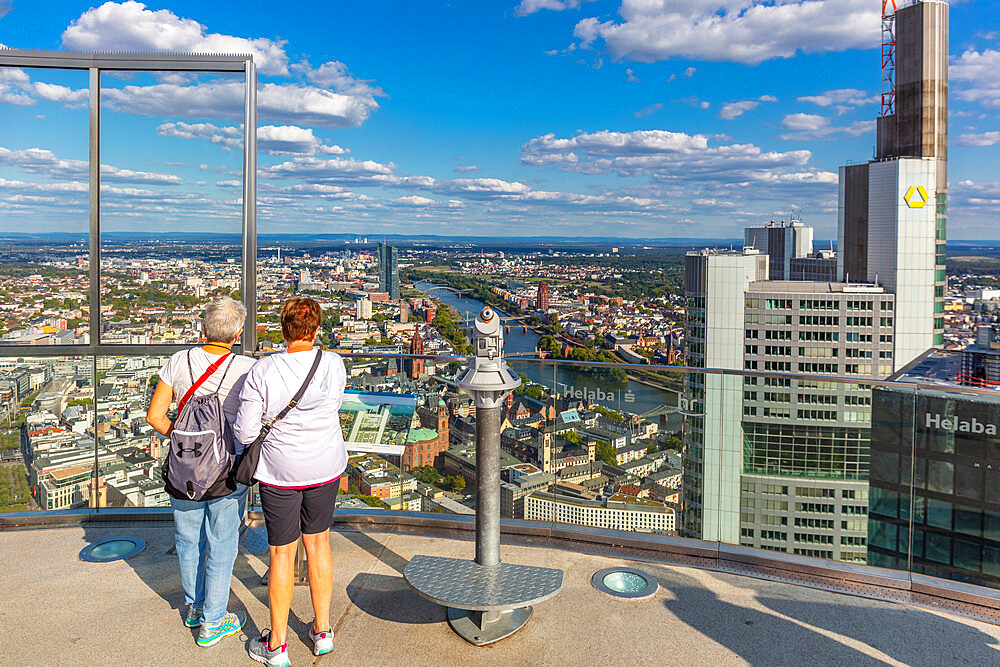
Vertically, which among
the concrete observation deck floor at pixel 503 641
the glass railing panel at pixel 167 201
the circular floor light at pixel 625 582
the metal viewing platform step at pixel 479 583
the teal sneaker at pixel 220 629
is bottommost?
the concrete observation deck floor at pixel 503 641

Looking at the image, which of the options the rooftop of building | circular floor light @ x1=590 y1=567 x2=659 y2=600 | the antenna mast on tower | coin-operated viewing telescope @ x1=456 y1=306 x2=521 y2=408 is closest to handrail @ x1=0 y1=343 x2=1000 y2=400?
coin-operated viewing telescope @ x1=456 y1=306 x2=521 y2=408

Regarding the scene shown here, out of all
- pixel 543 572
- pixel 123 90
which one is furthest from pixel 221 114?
pixel 543 572

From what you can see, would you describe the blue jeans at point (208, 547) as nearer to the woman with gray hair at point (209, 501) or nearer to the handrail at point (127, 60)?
the woman with gray hair at point (209, 501)

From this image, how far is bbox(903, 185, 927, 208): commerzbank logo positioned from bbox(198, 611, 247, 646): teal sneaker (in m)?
75.4

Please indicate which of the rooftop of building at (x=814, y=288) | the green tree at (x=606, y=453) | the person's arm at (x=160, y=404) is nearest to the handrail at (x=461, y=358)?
the green tree at (x=606, y=453)

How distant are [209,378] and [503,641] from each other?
175 centimetres

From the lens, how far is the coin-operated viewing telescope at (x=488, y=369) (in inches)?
118

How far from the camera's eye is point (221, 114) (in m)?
4.42

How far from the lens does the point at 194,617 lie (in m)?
2.91

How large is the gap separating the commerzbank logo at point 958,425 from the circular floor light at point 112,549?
4.69 m

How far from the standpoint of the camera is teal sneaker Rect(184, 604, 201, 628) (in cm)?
290

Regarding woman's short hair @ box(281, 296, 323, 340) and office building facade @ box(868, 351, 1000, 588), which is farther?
office building facade @ box(868, 351, 1000, 588)

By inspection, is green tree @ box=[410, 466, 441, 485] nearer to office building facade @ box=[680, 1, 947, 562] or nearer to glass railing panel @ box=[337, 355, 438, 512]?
glass railing panel @ box=[337, 355, 438, 512]

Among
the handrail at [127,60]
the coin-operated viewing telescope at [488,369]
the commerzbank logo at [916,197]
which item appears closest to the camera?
the coin-operated viewing telescope at [488,369]
